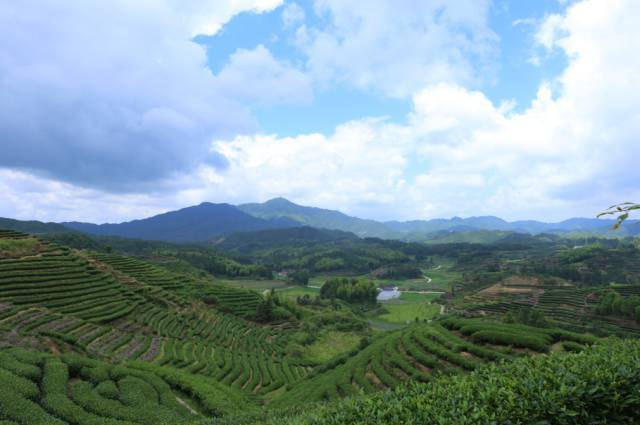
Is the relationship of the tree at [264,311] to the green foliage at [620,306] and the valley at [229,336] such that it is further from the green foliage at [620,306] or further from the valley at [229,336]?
the green foliage at [620,306]

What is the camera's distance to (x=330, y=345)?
76.5 m

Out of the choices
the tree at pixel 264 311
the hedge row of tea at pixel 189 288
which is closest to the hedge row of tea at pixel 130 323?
the hedge row of tea at pixel 189 288

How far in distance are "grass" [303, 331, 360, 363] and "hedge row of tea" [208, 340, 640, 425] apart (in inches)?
2277

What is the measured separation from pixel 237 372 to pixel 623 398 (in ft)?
145

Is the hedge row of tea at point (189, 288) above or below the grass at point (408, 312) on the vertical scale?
above

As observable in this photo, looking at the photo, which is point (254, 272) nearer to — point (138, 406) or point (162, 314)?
point (162, 314)

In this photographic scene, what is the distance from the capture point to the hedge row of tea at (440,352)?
23422 mm

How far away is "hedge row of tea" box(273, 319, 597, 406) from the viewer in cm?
2342

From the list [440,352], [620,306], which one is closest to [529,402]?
[440,352]

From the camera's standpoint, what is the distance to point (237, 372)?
44844 mm

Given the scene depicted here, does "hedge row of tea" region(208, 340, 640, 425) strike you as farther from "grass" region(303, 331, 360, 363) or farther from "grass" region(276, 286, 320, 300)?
"grass" region(276, 286, 320, 300)

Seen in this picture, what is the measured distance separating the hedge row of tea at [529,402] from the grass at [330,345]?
2277 inches

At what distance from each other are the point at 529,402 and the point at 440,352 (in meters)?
18.6

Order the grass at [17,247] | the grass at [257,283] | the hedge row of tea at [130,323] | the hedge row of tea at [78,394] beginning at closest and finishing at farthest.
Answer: the hedge row of tea at [78,394]
the hedge row of tea at [130,323]
the grass at [17,247]
the grass at [257,283]
